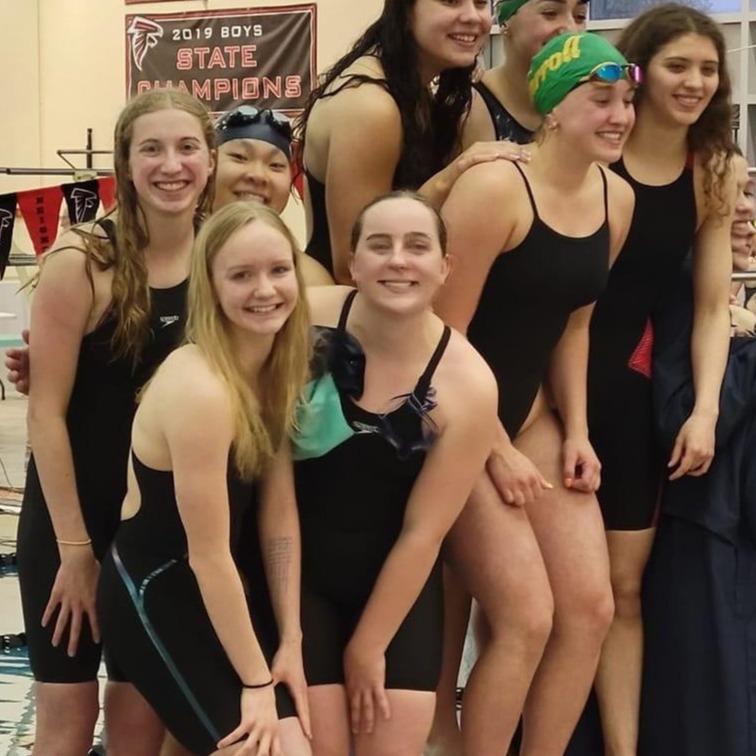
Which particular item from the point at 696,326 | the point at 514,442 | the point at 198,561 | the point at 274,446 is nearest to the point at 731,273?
the point at 696,326

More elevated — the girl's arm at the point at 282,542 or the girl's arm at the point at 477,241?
the girl's arm at the point at 477,241

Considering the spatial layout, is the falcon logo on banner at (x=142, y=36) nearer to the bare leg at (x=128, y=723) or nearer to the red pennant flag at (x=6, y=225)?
the red pennant flag at (x=6, y=225)

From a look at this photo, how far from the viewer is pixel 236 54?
36.0 feet

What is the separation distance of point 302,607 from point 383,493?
0.93 feet

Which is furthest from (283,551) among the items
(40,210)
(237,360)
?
(40,210)

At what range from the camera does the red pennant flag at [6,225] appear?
5.39 m

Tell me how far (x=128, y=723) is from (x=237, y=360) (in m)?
0.89

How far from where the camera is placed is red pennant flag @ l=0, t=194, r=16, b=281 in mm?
5391

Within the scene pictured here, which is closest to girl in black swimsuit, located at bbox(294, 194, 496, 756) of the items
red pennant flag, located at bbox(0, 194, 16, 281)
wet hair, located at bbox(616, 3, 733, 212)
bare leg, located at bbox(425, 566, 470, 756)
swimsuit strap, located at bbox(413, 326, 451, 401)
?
swimsuit strap, located at bbox(413, 326, 451, 401)

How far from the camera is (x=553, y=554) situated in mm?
2557

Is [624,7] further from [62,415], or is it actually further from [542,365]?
[62,415]

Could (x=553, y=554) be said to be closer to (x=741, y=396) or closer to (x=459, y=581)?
(x=459, y=581)

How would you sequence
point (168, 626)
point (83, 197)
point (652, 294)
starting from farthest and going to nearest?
point (83, 197)
point (652, 294)
point (168, 626)

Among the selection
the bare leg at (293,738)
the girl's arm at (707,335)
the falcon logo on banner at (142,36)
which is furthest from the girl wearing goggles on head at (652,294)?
the falcon logo on banner at (142,36)
